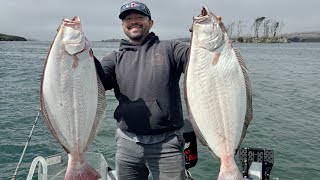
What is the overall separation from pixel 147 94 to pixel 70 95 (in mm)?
976

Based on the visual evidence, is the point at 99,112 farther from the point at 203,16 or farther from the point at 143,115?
the point at 203,16

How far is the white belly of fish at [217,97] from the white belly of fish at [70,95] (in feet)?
3.08

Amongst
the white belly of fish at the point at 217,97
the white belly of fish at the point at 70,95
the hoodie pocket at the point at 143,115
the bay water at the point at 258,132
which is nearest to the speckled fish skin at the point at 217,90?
the white belly of fish at the point at 217,97

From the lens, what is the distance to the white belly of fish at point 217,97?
335cm

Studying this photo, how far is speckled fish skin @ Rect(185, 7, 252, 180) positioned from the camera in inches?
132

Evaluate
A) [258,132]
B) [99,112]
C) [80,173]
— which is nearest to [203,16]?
[99,112]

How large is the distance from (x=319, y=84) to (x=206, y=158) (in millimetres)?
16698

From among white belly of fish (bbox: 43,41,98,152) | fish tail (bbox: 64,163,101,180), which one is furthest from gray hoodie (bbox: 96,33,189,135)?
fish tail (bbox: 64,163,101,180)

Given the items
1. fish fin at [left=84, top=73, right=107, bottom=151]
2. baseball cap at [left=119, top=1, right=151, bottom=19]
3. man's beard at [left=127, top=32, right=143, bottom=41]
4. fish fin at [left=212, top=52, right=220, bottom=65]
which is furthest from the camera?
man's beard at [left=127, top=32, right=143, bottom=41]

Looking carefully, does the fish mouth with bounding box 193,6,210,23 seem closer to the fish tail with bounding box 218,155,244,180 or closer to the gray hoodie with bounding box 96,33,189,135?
the gray hoodie with bounding box 96,33,189,135

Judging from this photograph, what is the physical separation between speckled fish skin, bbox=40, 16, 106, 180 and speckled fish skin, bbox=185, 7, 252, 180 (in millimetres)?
937

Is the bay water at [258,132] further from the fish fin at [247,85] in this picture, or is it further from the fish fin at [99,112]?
the fish fin at [247,85]

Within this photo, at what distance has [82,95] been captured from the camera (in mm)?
3535

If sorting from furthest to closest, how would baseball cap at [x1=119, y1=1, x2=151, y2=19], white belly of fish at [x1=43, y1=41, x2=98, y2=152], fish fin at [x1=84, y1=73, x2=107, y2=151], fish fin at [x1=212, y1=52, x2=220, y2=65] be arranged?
baseball cap at [x1=119, y1=1, x2=151, y2=19] → fish fin at [x1=84, y1=73, x2=107, y2=151] → white belly of fish at [x1=43, y1=41, x2=98, y2=152] → fish fin at [x1=212, y1=52, x2=220, y2=65]
